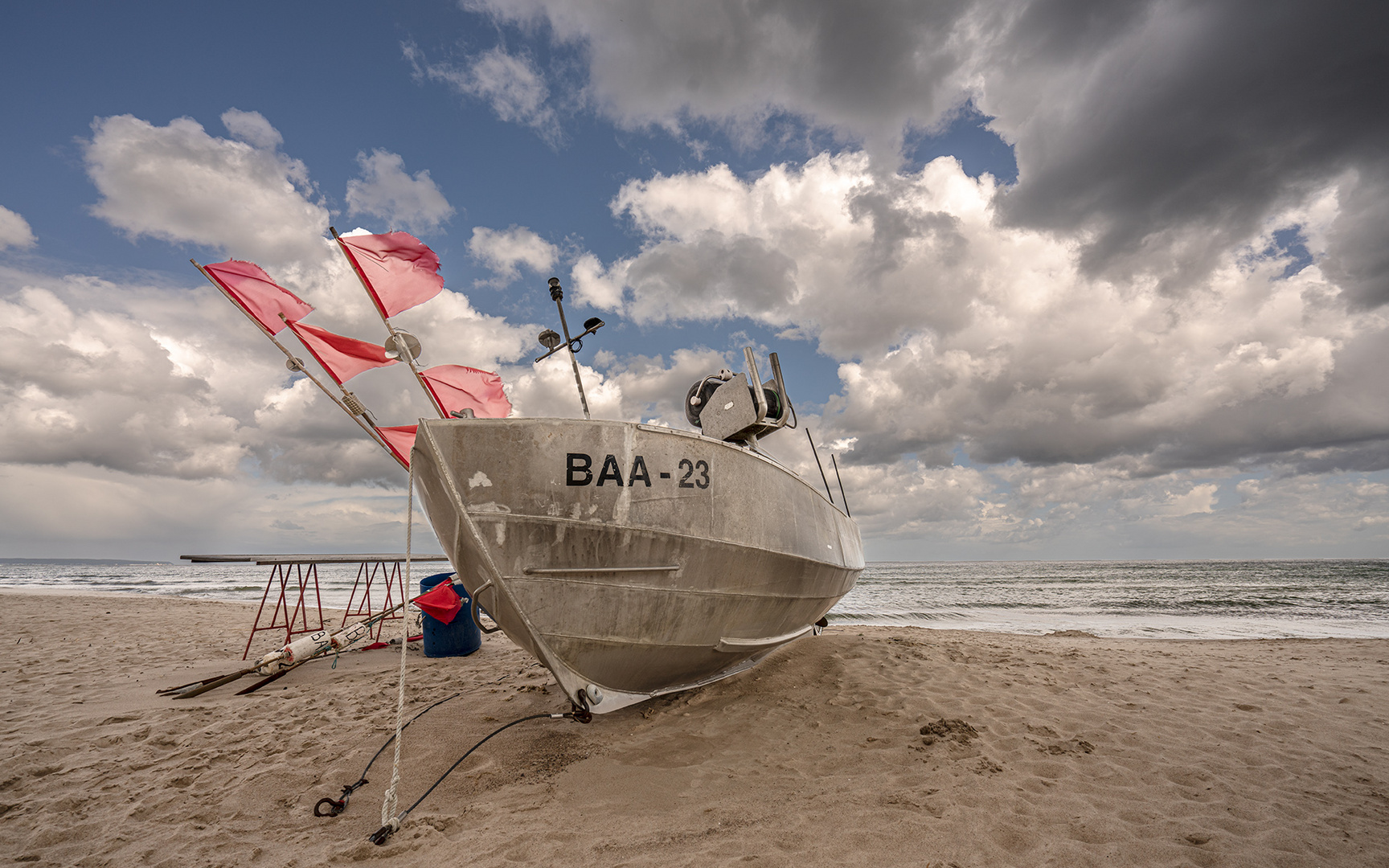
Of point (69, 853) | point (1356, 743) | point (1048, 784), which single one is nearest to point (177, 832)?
point (69, 853)

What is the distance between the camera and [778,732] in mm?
4906

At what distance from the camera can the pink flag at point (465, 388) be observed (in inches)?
245

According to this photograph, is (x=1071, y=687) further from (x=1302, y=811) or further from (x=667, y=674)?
(x=667, y=674)

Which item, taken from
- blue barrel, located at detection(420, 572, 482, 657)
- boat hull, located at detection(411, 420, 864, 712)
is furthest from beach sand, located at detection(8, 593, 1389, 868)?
blue barrel, located at detection(420, 572, 482, 657)

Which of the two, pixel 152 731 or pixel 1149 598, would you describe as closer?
pixel 152 731

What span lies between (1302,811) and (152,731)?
957 centimetres

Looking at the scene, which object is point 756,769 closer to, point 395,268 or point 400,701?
point 400,701

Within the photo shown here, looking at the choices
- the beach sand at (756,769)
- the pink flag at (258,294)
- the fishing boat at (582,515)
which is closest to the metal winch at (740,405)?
the fishing boat at (582,515)

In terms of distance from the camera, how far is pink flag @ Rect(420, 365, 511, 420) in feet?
20.4

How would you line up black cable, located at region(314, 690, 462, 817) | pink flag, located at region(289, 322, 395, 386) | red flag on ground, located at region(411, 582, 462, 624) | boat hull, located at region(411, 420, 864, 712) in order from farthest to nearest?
red flag on ground, located at region(411, 582, 462, 624)
pink flag, located at region(289, 322, 395, 386)
boat hull, located at region(411, 420, 864, 712)
black cable, located at region(314, 690, 462, 817)

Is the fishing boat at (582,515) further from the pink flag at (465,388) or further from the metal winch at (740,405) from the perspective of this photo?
the pink flag at (465,388)

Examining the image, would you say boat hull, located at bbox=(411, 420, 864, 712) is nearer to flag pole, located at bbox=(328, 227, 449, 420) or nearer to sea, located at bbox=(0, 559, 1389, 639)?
flag pole, located at bbox=(328, 227, 449, 420)

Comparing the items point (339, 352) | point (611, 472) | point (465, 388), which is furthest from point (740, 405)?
point (339, 352)

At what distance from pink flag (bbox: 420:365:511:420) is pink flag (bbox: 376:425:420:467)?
512 millimetres
